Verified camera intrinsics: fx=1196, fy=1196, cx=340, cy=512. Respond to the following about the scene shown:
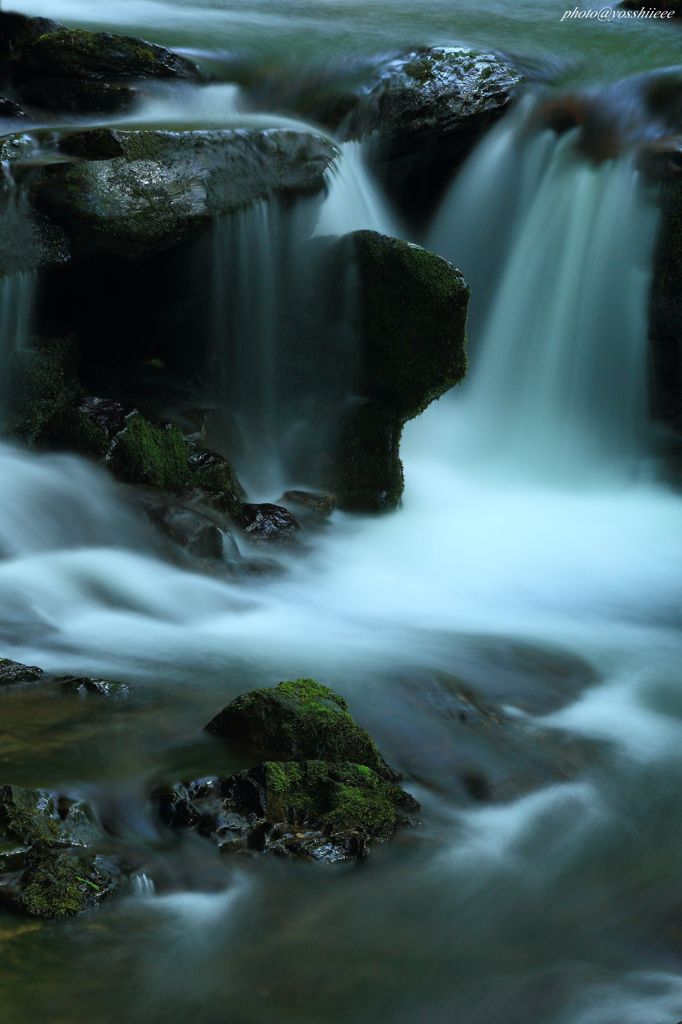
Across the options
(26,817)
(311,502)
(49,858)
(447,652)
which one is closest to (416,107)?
(311,502)

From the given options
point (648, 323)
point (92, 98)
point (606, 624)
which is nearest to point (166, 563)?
point (606, 624)

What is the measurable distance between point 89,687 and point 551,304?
6595mm

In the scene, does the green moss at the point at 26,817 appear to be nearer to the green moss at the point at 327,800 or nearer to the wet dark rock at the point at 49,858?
the wet dark rock at the point at 49,858

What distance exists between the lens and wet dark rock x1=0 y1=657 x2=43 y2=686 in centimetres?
488

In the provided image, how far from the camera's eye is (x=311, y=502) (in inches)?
338

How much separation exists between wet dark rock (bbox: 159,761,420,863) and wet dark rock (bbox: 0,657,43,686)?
1131 mm

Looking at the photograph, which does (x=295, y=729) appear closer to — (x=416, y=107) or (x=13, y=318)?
(x=13, y=318)

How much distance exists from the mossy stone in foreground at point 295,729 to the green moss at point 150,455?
3.35 metres

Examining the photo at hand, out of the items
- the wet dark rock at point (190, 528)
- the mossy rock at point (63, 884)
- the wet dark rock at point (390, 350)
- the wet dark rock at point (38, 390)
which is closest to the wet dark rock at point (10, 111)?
the wet dark rock at point (38, 390)

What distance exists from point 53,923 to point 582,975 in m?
1.53

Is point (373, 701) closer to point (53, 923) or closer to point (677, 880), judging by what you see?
point (677, 880)

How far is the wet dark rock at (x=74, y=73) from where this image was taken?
9.32 metres

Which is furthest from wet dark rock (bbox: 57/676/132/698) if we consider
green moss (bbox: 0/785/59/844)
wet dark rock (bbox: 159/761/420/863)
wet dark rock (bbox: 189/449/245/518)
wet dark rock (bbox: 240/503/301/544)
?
wet dark rock (bbox: 189/449/245/518)

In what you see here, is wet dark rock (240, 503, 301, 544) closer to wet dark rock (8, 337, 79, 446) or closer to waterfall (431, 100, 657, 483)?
wet dark rock (8, 337, 79, 446)
